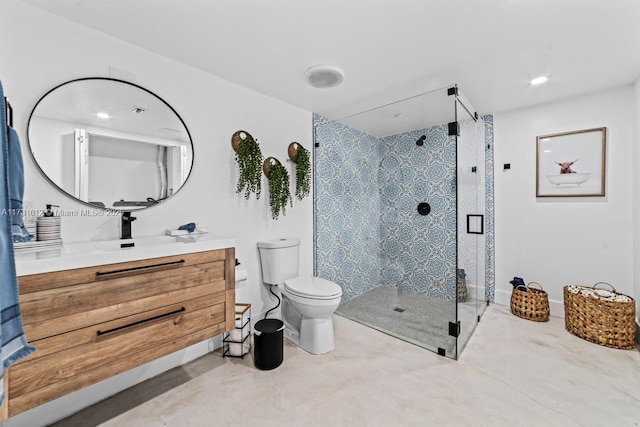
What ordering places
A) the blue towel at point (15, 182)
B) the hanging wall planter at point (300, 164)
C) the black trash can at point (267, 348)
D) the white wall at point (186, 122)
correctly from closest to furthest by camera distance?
the blue towel at point (15, 182), the white wall at point (186, 122), the black trash can at point (267, 348), the hanging wall planter at point (300, 164)

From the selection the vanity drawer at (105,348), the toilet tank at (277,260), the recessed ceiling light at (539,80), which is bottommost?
the vanity drawer at (105,348)

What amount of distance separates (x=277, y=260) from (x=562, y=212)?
8.97 ft

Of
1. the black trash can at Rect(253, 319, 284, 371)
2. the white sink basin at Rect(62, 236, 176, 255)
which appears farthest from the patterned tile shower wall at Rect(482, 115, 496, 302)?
the white sink basin at Rect(62, 236, 176, 255)

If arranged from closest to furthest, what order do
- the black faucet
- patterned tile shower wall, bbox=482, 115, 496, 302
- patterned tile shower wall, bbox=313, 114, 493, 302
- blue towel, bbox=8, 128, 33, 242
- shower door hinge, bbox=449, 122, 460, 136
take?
blue towel, bbox=8, 128, 33, 242 → the black faucet → shower door hinge, bbox=449, 122, 460, 136 → patterned tile shower wall, bbox=313, 114, 493, 302 → patterned tile shower wall, bbox=482, 115, 496, 302

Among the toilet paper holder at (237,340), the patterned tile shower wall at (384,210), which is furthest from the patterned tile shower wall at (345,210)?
the toilet paper holder at (237,340)

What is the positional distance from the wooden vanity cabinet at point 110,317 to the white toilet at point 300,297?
0.62 meters

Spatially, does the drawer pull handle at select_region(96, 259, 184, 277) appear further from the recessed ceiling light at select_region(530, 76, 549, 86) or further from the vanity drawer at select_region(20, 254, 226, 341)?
the recessed ceiling light at select_region(530, 76, 549, 86)

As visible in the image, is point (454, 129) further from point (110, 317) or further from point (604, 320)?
point (110, 317)

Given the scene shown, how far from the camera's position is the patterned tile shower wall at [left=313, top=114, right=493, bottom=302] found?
2.29 m

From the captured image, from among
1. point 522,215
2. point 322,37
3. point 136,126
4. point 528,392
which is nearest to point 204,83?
point 136,126

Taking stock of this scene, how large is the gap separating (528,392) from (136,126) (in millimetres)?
2855

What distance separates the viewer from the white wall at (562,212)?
2359 millimetres

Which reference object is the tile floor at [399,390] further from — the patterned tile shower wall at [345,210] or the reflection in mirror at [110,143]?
the reflection in mirror at [110,143]

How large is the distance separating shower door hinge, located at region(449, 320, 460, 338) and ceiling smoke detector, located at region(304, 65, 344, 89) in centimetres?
208
